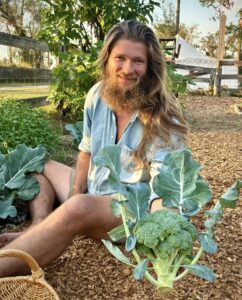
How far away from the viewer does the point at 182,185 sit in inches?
60.4

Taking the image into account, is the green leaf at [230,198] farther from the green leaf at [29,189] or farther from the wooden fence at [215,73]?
the wooden fence at [215,73]

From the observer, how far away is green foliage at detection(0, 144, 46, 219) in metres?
2.32

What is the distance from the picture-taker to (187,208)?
1540mm

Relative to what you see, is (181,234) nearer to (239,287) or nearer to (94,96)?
(239,287)

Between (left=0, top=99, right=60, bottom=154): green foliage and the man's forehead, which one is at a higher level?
the man's forehead

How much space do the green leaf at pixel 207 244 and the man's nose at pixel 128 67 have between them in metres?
0.88

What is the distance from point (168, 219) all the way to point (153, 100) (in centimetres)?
78

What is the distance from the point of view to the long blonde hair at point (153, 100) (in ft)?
6.26

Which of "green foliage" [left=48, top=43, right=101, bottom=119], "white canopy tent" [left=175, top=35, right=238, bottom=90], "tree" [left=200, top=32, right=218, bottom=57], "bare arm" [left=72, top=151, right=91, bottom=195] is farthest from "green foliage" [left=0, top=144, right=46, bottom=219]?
"tree" [left=200, top=32, right=218, bottom=57]

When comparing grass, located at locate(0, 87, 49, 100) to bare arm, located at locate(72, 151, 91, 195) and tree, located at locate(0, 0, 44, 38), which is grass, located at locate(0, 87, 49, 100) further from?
tree, located at locate(0, 0, 44, 38)

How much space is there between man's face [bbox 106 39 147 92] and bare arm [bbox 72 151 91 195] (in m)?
0.47

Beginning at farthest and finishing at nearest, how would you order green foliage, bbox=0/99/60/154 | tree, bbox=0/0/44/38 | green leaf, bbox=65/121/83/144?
tree, bbox=0/0/44/38, green leaf, bbox=65/121/83/144, green foliage, bbox=0/99/60/154

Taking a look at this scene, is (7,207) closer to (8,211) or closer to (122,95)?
(8,211)

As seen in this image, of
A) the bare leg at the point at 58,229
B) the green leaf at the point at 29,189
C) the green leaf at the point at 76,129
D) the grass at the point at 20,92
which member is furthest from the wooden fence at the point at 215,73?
the bare leg at the point at 58,229
